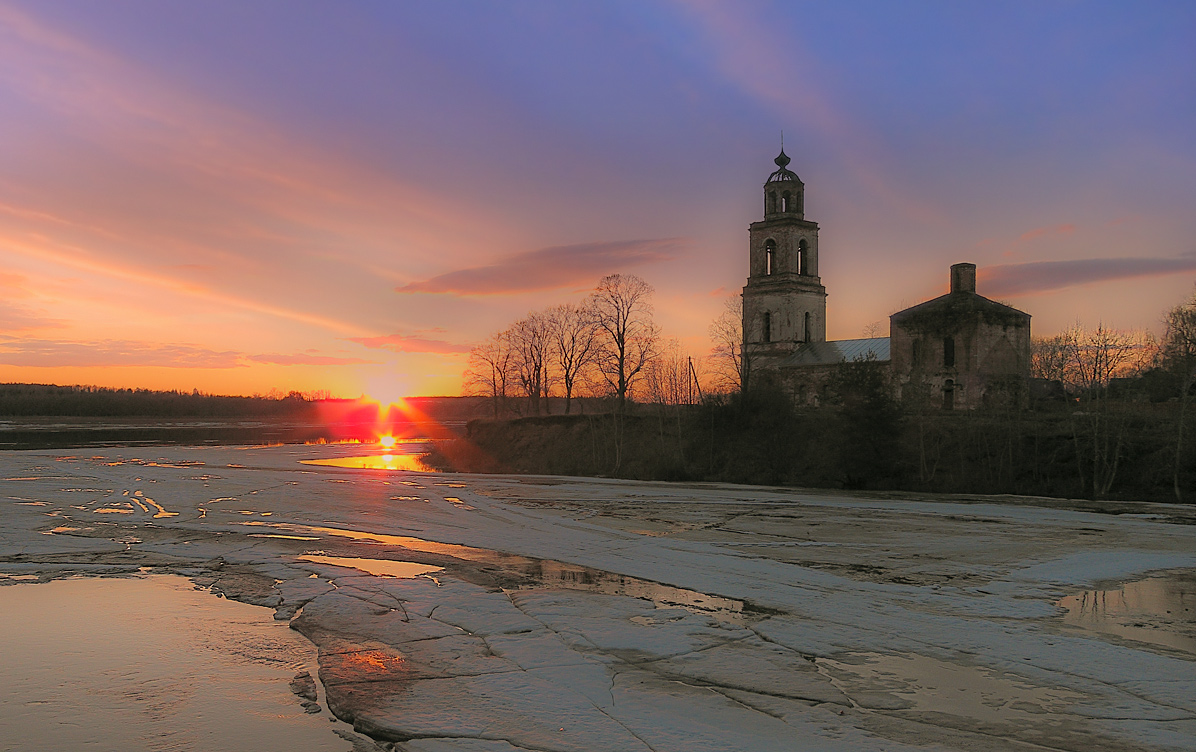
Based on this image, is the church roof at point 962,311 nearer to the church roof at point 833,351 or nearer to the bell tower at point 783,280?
the church roof at point 833,351

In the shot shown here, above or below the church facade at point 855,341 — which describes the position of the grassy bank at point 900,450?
below

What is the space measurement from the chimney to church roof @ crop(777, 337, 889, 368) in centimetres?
663

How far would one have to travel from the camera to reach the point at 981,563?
14.4 m

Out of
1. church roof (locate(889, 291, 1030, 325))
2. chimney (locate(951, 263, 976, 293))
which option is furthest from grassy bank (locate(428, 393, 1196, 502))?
chimney (locate(951, 263, 976, 293))

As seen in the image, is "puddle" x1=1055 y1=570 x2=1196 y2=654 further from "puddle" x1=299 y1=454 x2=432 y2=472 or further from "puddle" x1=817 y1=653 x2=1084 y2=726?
"puddle" x1=299 y1=454 x2=432 y2=472

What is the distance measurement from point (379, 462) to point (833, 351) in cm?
3265

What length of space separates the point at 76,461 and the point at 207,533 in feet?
89.6

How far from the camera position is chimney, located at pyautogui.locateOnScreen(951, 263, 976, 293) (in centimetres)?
5088

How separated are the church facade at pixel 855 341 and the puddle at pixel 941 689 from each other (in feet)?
100

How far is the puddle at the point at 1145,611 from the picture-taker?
965 cm

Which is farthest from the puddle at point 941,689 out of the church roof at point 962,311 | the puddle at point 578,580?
the church roof at point 962,311

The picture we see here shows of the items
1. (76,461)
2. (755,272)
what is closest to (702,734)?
(76,461)

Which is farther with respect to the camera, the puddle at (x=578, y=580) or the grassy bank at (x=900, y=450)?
the grassy bank at (x=900, y=450)

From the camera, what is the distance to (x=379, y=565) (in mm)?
13664
